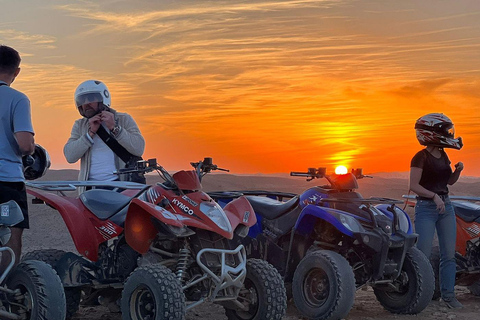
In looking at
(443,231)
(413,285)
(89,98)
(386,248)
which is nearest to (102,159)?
(89,98)

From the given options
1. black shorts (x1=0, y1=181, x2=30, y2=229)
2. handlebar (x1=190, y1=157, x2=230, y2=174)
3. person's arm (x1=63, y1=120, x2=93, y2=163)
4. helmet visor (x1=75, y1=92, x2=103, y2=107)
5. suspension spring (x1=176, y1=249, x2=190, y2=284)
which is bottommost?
suspension spring (x1=176, y1=249, x2=190, y2=284)

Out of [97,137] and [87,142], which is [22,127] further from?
[97,137]

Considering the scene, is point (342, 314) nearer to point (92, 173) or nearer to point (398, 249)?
point (398, 249)

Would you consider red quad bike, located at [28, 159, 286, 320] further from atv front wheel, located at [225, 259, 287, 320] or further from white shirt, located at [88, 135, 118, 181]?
white shirt, located at [88, 135, 118, 181]

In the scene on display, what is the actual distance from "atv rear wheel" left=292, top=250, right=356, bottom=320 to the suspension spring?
1.87 meters

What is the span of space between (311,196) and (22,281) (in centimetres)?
349

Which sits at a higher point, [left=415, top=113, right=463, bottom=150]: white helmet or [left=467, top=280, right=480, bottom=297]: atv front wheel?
[left=415, top=113, right=463, bottom=150]: white helmet

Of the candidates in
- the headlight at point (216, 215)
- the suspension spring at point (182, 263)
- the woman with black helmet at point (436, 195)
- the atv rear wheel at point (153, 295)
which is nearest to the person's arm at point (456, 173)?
the woman with black helmet at point (436, 195)

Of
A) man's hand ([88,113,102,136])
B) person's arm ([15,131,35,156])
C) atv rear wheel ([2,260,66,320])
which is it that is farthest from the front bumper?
person's arm ([15,131,35,156])

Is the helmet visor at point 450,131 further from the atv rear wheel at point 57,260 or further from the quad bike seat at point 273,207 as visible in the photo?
the atv rear wheel at point 57,260

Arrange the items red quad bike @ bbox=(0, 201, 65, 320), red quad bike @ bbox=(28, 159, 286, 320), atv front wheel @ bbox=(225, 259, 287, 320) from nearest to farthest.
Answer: red quad bike @ bbox=(0, 201, 65, 320)
red quad bike @ bbox=(28, 159, 286, 320)
atv front wheel @ bbox=(225, 259, 287, 320)

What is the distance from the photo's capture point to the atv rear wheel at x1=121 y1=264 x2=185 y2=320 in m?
6.68

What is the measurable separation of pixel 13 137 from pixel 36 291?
1245mm

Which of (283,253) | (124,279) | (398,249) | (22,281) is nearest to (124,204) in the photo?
(124,279)
